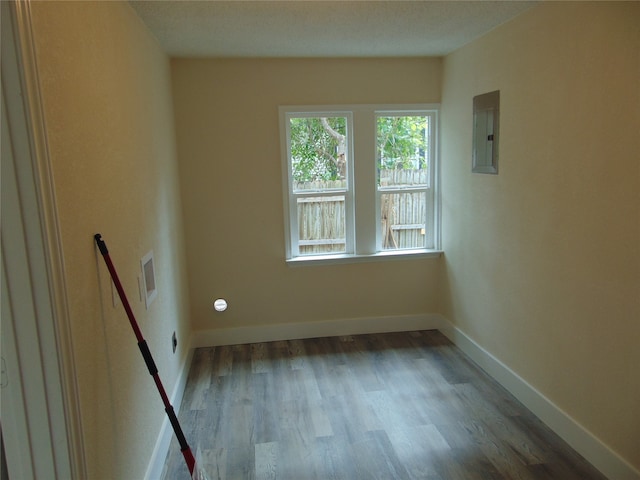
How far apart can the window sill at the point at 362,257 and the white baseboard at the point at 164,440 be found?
1278 millimetres

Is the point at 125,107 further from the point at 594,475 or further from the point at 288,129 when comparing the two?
the point at 594,475

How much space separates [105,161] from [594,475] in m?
2.65

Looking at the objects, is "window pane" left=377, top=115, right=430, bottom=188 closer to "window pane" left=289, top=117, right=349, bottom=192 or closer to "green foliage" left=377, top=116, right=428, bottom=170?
"green foliage" left=377, top=116, right=428, bottom=170

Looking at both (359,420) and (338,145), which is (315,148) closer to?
(338,145)

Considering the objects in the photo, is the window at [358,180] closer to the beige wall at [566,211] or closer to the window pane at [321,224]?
the window pane at [321,224]

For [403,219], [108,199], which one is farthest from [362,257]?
[108,199]

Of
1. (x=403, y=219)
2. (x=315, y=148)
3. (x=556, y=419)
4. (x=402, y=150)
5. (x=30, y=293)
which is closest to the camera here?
Result: (x=30, y=293)

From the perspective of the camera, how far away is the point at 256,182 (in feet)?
12.2

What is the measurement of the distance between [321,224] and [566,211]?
6.64 feet

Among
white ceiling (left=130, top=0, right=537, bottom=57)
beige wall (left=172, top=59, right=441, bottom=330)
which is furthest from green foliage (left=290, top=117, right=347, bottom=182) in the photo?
white ceiling (left=130, top=0, right=537, bottom=57)

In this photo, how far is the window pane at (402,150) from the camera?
3.88 m

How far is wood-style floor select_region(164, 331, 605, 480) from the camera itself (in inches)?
90.3

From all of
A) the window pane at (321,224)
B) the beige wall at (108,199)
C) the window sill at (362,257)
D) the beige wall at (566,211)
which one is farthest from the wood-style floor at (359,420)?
the window pane at (321,224)

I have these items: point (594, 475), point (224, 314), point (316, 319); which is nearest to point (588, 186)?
point (594, 475)
